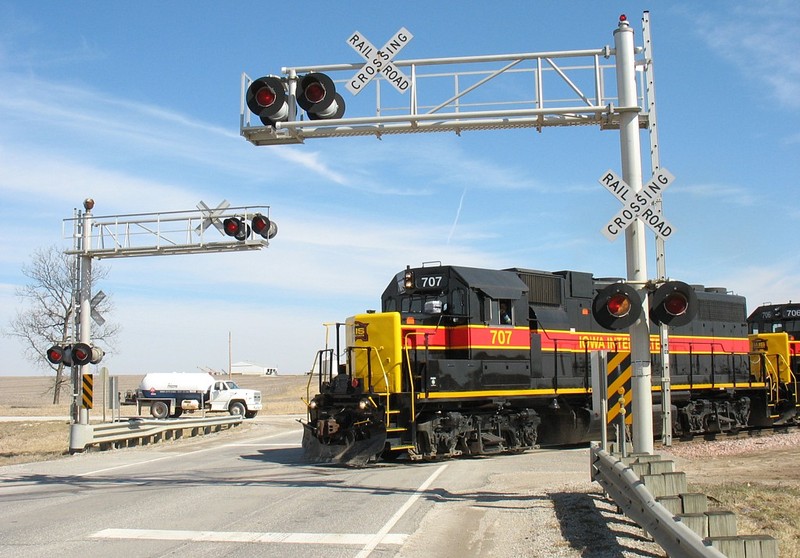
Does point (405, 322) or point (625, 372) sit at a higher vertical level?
point (405, 322)

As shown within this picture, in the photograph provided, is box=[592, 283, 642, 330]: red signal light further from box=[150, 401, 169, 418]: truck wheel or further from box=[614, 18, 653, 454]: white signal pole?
box=[150, 401, 169, 418]: truck wheel

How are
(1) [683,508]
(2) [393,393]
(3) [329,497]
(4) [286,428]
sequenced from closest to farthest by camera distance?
(1) [683,508]
(3) [329,497]
(2) [393,393]
(4) [286,428]

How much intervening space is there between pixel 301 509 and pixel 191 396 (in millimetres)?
34114

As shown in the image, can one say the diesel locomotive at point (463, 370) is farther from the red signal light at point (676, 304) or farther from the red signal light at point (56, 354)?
the red signal light at point (56, 354)

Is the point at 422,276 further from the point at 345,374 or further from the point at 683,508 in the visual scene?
the point at 683,508

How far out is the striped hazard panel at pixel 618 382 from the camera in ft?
34.0

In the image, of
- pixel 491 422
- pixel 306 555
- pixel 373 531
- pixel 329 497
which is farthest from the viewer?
pixel 491 422

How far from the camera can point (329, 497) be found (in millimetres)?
11555

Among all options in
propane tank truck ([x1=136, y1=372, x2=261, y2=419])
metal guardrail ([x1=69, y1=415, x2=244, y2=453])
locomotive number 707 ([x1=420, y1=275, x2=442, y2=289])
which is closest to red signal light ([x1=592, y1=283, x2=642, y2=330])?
locomotive number 707 ([x1=420, y1=275, x2=442, y2=289])

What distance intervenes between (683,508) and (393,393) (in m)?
9.29

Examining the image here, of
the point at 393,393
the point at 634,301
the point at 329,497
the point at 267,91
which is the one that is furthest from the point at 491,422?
the point at 267,91

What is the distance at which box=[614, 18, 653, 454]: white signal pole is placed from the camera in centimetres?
985

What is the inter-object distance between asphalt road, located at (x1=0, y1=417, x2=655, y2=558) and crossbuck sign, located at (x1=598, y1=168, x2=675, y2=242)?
3502 mm

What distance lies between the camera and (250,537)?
28.6 ft
